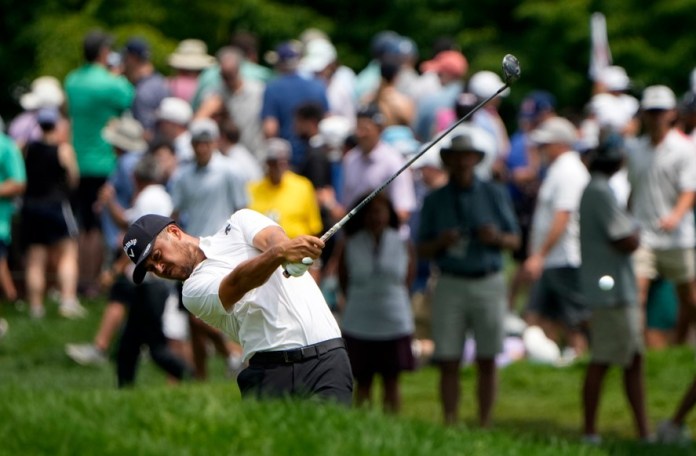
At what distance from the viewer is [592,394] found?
1308 centimetres

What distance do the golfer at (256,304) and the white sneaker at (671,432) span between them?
13.4 feet

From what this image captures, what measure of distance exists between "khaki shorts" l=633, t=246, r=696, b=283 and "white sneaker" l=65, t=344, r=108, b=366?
4864 mm

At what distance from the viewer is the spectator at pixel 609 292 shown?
515 inches

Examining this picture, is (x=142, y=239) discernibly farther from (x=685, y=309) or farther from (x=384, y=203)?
(x=685, y=309)

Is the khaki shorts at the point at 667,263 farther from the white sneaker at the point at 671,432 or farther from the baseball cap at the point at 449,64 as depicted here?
the baseball cap at the point at 449,64

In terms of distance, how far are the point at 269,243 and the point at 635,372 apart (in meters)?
4.97

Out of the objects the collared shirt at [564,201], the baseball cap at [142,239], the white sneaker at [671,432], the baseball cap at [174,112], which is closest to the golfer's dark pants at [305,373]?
the baseball cap at [142,239]

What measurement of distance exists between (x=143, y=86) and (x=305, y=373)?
411 inches

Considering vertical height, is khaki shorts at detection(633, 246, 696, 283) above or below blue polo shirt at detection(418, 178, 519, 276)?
below

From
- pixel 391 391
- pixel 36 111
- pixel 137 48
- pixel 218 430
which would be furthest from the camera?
pixel 137 48

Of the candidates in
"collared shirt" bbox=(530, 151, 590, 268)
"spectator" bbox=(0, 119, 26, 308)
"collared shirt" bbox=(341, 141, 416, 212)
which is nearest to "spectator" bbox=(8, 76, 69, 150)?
"spectator" bbox=(0, 119, 26, 308)

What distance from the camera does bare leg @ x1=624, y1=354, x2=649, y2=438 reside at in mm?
13125

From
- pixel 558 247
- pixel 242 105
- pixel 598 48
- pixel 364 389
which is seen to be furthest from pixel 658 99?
pixel 598 48

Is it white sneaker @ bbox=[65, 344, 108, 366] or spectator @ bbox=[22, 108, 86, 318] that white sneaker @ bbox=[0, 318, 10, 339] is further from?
white sneaker @ bbox=[65, 344, 108, 366]
